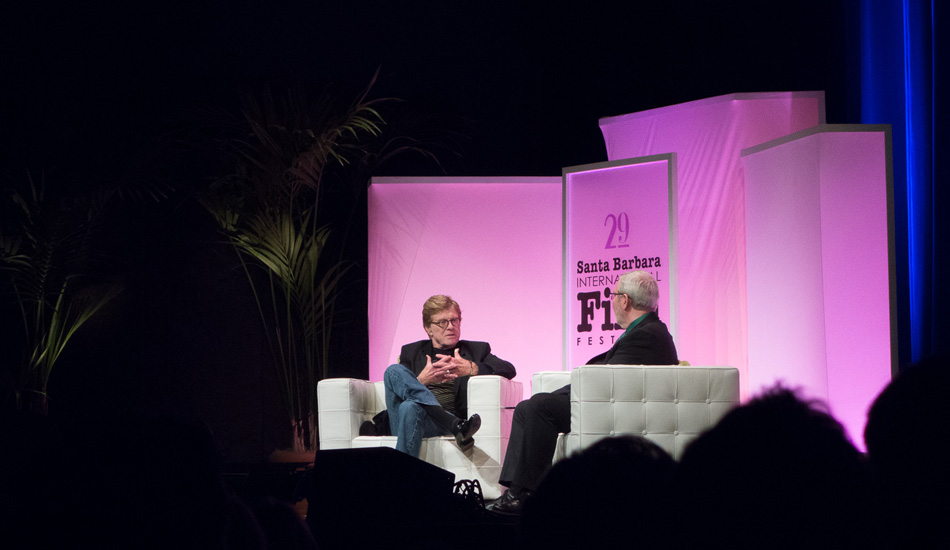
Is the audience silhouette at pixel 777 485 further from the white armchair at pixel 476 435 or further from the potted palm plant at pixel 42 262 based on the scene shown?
the potted palm plant at pixel 42 262

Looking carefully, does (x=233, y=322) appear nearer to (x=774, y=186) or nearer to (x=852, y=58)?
(x=774, y=186)

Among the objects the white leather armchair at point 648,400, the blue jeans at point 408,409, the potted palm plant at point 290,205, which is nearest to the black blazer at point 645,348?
the white leather armchair at point 648,400

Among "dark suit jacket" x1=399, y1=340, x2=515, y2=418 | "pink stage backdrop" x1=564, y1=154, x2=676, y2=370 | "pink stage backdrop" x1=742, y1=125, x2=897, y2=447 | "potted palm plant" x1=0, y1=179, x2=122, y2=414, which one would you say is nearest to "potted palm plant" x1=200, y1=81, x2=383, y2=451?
"potted palm plant" x1=0, y1=179, x2=122, y2=414

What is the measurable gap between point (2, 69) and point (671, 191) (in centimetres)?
422

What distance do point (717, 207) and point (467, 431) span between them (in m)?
2.03

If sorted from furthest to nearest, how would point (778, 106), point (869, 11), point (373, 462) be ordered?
1. point (778, 106)
2. point (869, 11)
3. point (373, 462)

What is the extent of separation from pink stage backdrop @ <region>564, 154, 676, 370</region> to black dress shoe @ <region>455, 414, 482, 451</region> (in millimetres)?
1252

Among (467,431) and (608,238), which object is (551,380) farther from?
(608,238)

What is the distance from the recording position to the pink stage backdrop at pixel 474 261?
5.62 meters

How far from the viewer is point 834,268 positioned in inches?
168

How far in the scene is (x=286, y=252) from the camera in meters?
5.46

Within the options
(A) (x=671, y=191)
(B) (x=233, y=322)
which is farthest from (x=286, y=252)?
(A) (x=671, y=191)

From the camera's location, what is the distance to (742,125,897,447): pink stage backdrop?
4152 mm

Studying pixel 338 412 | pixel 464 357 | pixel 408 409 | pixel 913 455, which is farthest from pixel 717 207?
pixel 913 455
